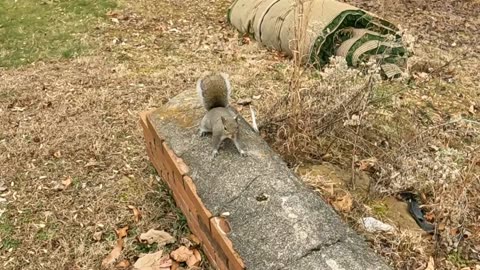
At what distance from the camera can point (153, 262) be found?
9.39 feet

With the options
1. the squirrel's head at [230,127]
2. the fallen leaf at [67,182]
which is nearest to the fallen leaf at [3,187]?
the fallen leaf at [67,182]

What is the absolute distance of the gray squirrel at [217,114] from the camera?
2.72 m

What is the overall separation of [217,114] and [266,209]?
0.68 meters

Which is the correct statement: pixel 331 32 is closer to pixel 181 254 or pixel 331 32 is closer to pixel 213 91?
pixel 213 91

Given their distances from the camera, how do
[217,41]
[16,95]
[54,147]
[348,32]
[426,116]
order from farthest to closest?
[217,41] → [348,32] → [16,95] → [426,116] → [54,147]

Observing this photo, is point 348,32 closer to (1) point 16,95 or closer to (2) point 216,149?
(2) point 216,149

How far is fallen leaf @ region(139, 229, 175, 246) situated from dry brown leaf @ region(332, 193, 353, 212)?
3.14 feet

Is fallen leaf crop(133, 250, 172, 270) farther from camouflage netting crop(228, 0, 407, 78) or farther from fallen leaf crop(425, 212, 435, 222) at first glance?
camouflage netting crop(228, 0, 407, 78)

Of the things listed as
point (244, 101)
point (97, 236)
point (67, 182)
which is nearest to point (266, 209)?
point (97, 236)

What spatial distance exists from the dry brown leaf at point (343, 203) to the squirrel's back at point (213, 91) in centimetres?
86

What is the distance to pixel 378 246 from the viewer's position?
2670 millimetres

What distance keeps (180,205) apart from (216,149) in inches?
19.8

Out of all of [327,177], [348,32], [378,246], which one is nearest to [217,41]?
[348,32]

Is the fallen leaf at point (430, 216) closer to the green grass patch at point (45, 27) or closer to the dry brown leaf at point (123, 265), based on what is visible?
the dry brown leaf at point (123, 265)
